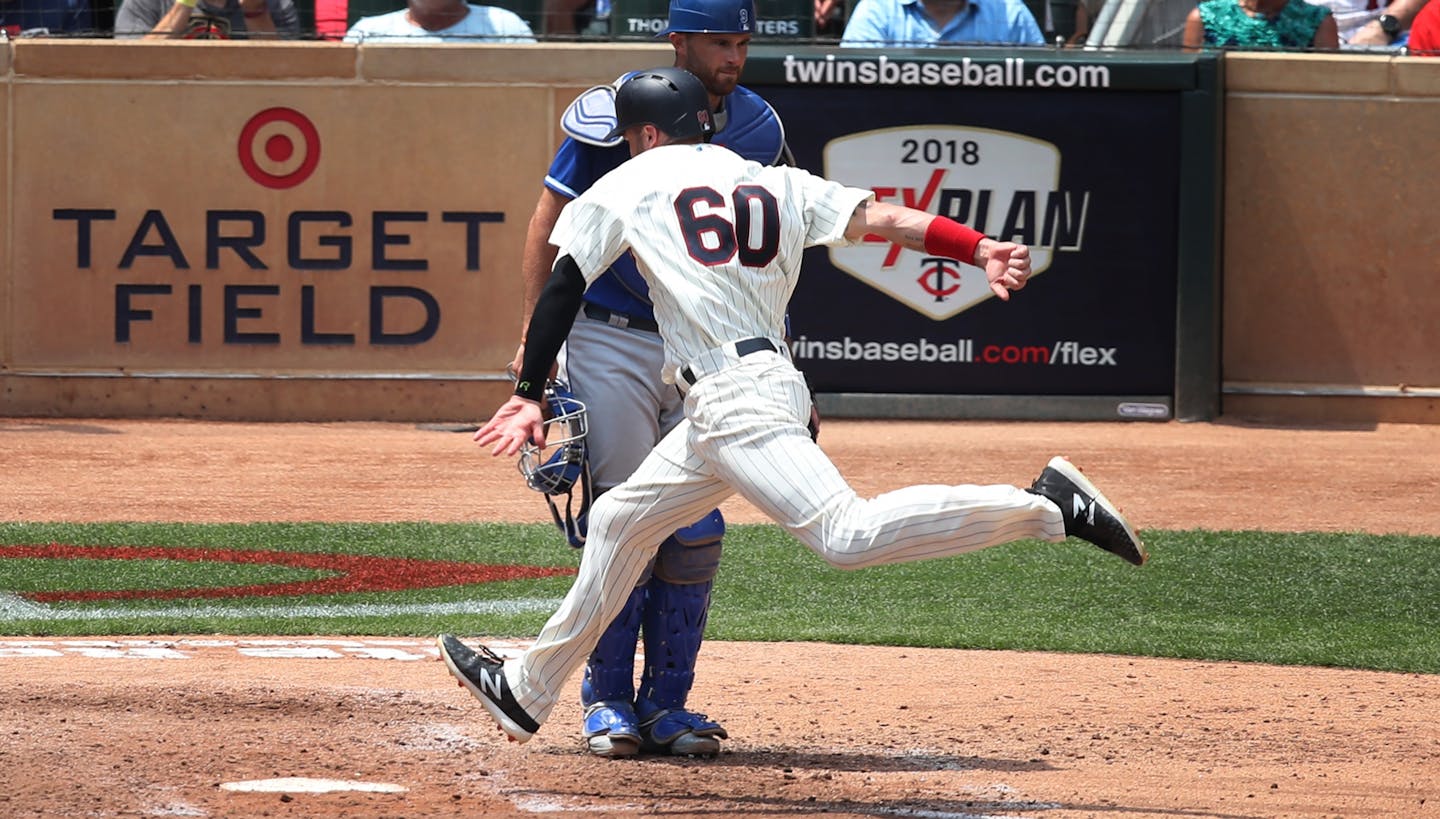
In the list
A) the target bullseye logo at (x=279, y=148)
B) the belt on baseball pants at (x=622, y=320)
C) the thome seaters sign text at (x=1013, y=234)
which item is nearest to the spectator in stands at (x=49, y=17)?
the target bullseye logo at (x=279, y=148)

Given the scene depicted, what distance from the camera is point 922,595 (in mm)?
7004

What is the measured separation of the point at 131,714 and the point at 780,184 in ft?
7.08

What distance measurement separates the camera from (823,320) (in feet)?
35.4

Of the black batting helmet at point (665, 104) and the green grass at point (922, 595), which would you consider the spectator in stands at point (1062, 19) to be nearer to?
the green grass at point (922, 595)

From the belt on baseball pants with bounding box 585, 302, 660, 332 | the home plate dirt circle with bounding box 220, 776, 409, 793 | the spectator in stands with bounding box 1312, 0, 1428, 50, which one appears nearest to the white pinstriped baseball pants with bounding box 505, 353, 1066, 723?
the home plate dirt circle with bounding box 220, 776, 409, 793

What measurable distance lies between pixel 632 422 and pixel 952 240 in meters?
0.95

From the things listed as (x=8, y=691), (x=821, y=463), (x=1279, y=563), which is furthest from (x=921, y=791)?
(x=1279, y=563)

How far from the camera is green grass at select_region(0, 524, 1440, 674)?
619cm

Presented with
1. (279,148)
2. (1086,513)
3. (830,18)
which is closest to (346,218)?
(279,148)

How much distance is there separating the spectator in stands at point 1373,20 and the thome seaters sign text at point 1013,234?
1609 mm

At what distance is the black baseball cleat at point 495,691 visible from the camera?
423cm

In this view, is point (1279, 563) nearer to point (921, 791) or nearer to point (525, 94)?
point (921, 791)

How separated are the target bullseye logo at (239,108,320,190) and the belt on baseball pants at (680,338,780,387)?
725 cm

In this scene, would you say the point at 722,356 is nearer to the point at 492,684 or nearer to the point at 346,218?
the point at 492,684
